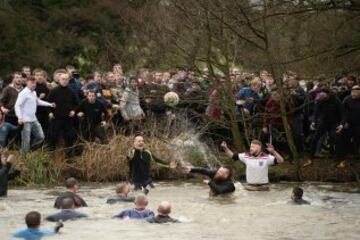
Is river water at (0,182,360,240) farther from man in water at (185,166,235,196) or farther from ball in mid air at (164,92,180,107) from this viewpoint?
ball in mid air at (164,92,180,107)

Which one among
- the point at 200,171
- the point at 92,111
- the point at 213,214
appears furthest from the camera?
the point at 92,111

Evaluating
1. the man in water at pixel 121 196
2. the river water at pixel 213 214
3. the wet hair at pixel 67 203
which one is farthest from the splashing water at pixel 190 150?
the wet hair at pixel 67 203

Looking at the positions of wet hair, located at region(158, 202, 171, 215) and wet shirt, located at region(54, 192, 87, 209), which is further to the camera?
wet shirt, located at region(54, 192, 87, 209)

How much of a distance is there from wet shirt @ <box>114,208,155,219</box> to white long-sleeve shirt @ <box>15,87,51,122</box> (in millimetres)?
5338

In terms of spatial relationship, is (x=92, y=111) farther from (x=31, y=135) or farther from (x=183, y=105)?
(x=183, y=105)

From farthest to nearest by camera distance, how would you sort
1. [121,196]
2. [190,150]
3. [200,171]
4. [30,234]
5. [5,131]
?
[190,150] → [5,131] → [200,171] → [121,196] → [30,234]

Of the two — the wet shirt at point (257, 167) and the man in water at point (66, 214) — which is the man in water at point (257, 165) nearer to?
the wet shirt at point (257, 167)

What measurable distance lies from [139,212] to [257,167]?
4.87m

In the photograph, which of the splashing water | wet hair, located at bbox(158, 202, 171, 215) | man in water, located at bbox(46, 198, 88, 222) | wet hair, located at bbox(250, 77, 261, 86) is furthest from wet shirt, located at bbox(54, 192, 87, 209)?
wet hair, located at bbox(250, 77, 261, 86)

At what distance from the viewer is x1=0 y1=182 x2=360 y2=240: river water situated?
50.4 ft

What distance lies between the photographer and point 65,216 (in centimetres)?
1644

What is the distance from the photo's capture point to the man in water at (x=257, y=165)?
20.6 meters

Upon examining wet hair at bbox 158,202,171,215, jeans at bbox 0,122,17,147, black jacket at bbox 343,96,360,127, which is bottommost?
wet hair at bbox 158,202,171,215

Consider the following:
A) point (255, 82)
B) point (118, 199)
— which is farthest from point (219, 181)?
point (255, 82)
